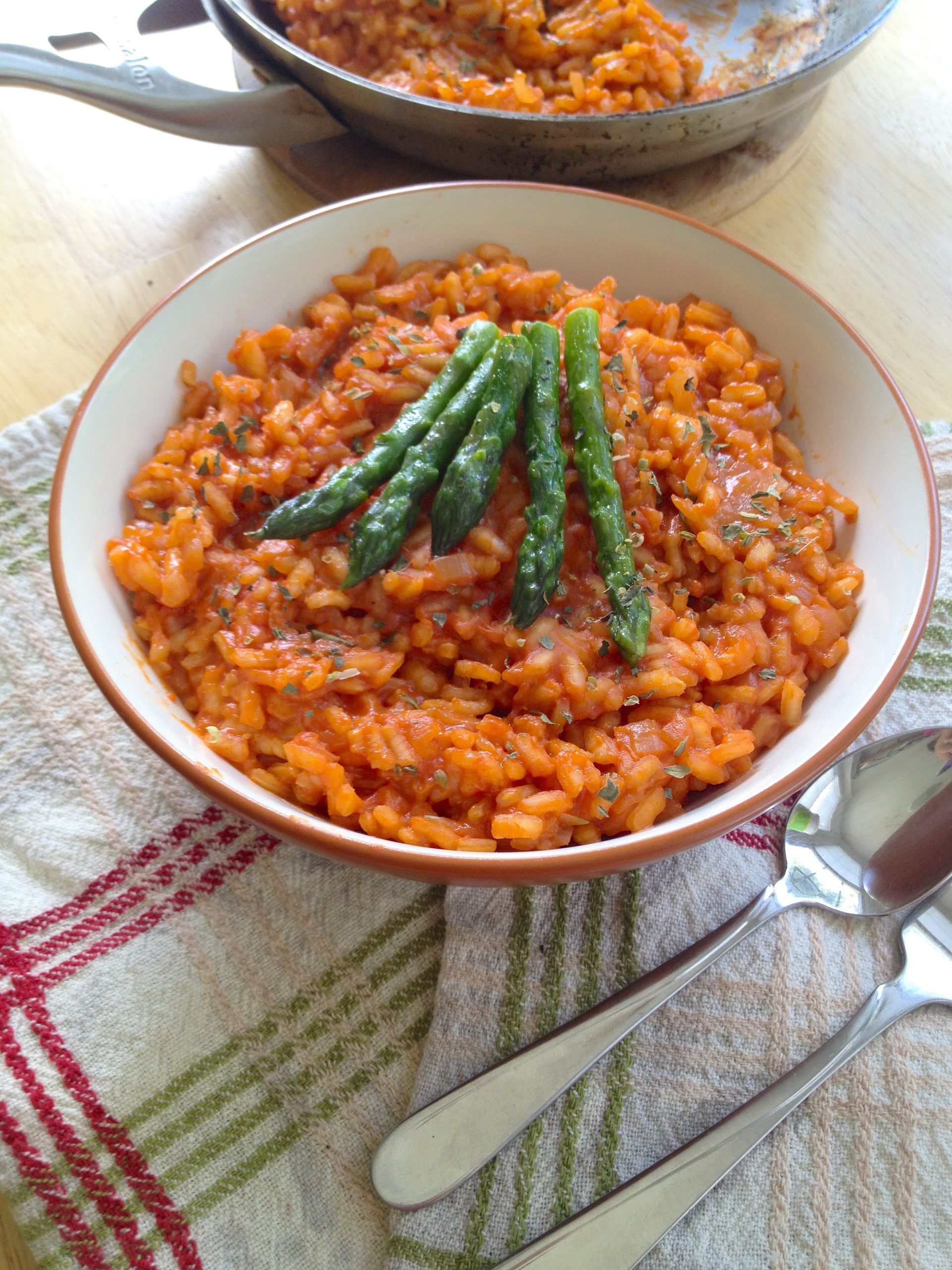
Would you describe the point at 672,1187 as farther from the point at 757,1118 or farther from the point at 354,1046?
the point at 354,1046

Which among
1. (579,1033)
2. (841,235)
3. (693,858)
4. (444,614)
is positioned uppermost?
(841,235)

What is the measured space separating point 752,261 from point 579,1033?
2.42m

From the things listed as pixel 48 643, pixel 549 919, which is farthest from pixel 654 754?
pixel 48 643

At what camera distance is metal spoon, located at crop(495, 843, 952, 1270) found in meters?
2.15

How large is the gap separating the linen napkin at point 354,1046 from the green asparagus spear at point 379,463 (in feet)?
2.84

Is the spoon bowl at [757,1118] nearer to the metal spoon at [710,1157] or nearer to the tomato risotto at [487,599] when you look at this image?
the metal spoon at [710,1157]

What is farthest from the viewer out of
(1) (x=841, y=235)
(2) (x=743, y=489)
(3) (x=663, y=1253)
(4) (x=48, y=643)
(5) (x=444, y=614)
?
(1) (x=841, y=235)

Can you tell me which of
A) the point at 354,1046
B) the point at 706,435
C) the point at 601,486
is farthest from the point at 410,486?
the point at 354,1046

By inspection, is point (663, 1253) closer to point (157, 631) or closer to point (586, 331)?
point (157, 631)

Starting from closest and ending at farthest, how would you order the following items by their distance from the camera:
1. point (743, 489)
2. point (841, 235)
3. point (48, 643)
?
point (743, 489) → point (48, 643) → point (841, 235)

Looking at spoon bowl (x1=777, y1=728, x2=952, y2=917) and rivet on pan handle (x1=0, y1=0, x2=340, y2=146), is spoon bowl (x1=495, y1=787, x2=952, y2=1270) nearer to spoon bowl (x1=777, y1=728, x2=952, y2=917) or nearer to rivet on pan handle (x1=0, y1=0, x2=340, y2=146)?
spoon bowl (x1=777, y1=728, x2=952, y2=917)

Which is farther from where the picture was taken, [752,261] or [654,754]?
[752,261]

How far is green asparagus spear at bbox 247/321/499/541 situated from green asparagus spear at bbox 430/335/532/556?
105mm

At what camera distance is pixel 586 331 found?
286 centimetres
